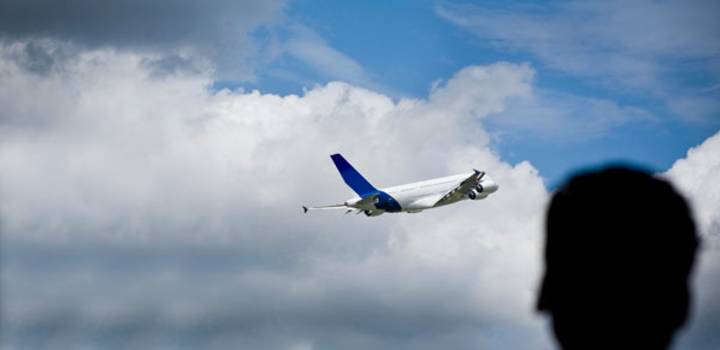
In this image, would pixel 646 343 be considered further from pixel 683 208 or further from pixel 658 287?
pixel 683 208

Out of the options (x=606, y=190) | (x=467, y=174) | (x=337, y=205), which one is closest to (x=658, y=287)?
(x=606, y=190)

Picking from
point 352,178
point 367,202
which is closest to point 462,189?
point 367,202

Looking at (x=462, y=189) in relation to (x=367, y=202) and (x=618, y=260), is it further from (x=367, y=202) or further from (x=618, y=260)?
(x=618, y=260)

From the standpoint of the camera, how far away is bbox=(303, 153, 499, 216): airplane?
445 feet

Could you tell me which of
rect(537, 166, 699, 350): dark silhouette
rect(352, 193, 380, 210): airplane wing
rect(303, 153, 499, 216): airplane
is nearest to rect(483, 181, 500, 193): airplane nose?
rect(303, 153, 499, 216): airplane

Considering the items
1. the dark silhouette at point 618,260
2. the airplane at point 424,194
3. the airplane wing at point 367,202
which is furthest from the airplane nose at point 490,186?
the dark silhouette at point 618,260

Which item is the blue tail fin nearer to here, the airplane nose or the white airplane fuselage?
the white airplane fuselage

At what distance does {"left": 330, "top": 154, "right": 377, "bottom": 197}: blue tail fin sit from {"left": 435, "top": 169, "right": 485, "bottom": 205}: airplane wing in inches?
448

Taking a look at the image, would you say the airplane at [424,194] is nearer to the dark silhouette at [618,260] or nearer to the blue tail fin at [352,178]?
the blue tail fin at [352,178]

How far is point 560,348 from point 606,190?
2.30 ft

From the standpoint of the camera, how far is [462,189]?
459ft

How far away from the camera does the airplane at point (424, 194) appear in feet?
445

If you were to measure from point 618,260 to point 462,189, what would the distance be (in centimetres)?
13615

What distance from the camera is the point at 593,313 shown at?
4.34m
